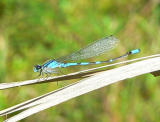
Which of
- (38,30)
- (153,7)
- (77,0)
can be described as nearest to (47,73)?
(38,30)

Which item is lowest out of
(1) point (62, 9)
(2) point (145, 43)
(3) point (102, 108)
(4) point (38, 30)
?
(3) point (102, 108)

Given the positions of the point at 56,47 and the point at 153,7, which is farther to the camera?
the point at 153,7

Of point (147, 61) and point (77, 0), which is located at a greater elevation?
point (77, 0)

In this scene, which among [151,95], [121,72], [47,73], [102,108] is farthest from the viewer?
[151,95]

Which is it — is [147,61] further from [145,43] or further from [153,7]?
[153,7]

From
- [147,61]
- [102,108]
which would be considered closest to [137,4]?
[102,108]

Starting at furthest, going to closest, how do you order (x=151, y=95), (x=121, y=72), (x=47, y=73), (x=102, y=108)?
(x=151, y=95), (x=102, y=108), (x=47, y=73), (x=121, y=72)
